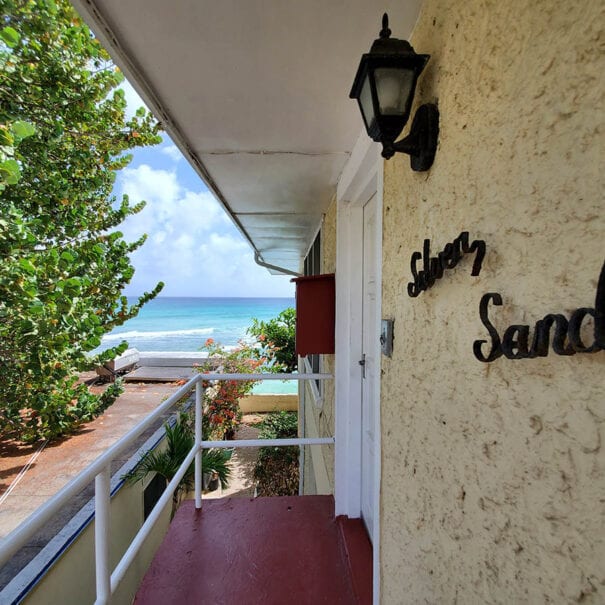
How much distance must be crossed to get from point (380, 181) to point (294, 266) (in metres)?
7.40

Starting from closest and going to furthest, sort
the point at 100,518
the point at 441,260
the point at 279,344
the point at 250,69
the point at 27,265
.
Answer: the point at 441,260 → the point at 100,518 → the point at 250,69 → the point at 27,265 → the point at 279,344

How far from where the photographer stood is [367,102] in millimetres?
984

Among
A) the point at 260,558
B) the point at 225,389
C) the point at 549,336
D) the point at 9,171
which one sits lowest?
the point at 225,389

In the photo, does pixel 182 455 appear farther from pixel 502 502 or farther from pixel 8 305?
pixel 502 502

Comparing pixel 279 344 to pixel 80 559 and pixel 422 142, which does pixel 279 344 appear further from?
pixel 422 142

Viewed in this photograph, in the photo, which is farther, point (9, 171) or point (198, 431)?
point (9, 171)

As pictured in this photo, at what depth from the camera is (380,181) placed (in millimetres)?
1443

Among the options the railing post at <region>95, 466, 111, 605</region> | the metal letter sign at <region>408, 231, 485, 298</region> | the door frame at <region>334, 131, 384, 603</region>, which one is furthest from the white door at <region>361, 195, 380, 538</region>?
the railing post at <region>95, 466, 111, 605</region>

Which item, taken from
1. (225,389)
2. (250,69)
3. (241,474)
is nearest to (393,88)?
(250,69)

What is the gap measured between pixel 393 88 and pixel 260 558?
234 centimetres

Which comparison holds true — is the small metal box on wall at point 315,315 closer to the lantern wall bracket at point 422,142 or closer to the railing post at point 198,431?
the railing post at point 198,431

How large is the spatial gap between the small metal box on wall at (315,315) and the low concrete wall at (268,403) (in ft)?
34.1

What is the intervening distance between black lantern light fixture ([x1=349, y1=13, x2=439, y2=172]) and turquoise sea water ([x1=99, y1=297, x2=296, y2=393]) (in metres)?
22.0

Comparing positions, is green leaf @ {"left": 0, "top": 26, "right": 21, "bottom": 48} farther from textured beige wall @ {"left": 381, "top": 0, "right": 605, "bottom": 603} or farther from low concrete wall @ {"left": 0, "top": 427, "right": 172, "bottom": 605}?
low concrete wall @ {"left": 0, "top": 427, "right": 172, "bottom": 605}
